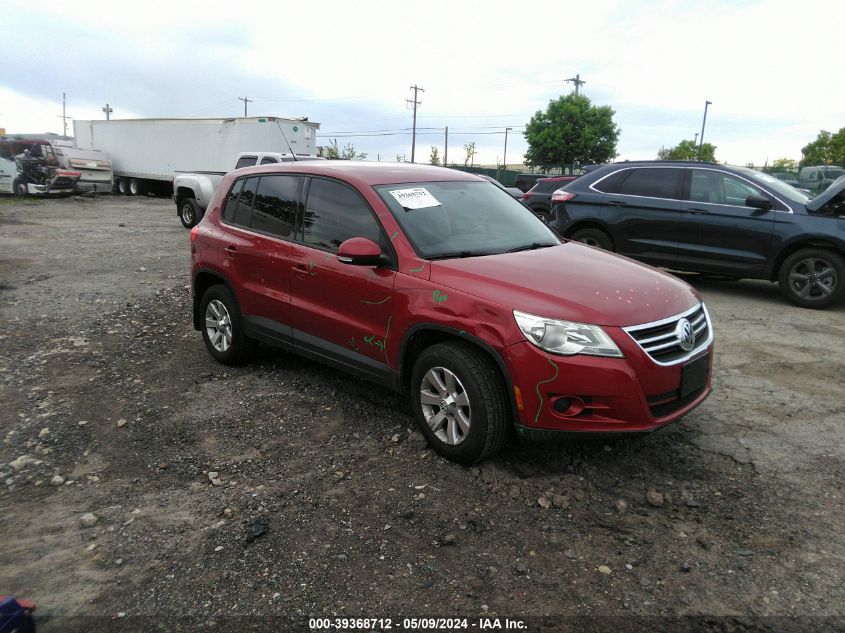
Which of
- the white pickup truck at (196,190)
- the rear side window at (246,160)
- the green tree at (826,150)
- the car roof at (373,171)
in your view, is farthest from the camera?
the green tree at (826,150)

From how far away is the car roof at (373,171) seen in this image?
421 cm

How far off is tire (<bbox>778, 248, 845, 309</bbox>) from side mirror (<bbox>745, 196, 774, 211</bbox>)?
65cm

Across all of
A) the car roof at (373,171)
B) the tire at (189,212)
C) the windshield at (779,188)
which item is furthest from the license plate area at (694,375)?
the tire at (189,212)

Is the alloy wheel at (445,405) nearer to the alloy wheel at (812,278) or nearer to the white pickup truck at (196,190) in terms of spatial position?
the alloy wheel at (812,278)

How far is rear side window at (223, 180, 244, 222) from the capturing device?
513 cm

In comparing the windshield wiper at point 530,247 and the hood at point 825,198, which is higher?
the hood at point 825,198

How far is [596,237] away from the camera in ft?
29.0

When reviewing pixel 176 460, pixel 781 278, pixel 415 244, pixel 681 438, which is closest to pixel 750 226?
pixel 781 278

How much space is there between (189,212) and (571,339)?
45.6 ft

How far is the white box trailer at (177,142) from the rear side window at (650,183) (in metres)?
12.0

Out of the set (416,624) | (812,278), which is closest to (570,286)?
(416,624)

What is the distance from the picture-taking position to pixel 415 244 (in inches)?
149

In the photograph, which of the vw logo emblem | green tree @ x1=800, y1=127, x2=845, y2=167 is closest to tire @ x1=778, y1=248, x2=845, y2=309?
the vw logo emblem

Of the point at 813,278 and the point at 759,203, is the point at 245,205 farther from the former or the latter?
the point at 813,278
